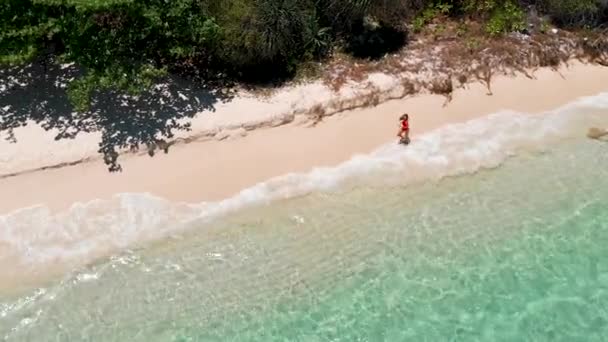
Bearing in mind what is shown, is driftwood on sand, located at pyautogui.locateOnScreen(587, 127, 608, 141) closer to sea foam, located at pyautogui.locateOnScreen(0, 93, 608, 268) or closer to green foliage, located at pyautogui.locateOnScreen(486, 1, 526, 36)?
sea foam, located at pyautogui.locateOnScreen(0, 93, 608, 268)

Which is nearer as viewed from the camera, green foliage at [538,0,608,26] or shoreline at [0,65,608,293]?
shoreline at [0,65,608,293]

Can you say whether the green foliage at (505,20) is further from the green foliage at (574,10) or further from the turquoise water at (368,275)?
the turquoise water at (368,275)

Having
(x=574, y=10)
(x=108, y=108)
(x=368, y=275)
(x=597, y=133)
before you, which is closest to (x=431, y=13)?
(x=574, y=10)

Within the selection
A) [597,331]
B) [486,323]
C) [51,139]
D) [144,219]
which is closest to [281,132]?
[144,219]

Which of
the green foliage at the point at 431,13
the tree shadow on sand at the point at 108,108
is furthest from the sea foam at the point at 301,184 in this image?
the green foliage at the point at 431,13

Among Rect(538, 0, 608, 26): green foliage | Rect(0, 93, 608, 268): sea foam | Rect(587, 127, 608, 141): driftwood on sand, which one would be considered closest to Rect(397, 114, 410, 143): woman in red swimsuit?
Rect(0, 93, 608, 268): sea foam
